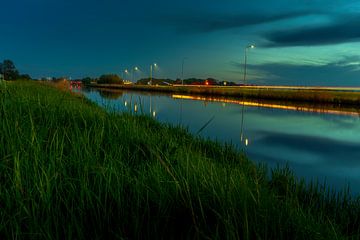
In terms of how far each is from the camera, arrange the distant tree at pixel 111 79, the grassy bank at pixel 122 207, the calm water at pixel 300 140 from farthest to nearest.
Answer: the distant tree at pixel 111 79
the calm water at pixel 300 140
the grassy bank at pixel 122 207

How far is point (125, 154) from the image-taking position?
218 inches

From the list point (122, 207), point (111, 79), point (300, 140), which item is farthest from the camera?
point (111, 79)

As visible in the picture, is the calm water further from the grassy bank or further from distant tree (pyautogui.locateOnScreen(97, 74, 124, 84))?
distant tree (pyautogui.locateOnScreen(97, 74, 124, 84))

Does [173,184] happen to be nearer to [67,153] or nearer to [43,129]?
[67,153]

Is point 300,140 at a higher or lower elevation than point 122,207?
lower

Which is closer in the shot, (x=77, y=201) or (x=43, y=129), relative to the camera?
(x=77, y=201)

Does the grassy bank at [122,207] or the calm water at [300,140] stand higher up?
the grassy bank at [122,207]

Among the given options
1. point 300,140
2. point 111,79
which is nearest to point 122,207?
point 300,140

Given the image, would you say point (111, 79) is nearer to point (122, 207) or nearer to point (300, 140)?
A: point (300, 140)

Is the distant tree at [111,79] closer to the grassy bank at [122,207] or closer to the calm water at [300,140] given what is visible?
the calm water at [300,140]

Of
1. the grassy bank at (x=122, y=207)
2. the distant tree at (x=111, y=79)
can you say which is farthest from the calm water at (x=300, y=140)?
the distant tree at (x=111, y=79)

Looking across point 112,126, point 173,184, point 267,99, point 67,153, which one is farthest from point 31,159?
point 267,99

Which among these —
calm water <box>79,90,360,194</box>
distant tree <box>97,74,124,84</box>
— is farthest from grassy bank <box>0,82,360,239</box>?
distant tree <box>97,74,124,84</box>

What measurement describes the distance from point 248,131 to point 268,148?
705 centimetres
